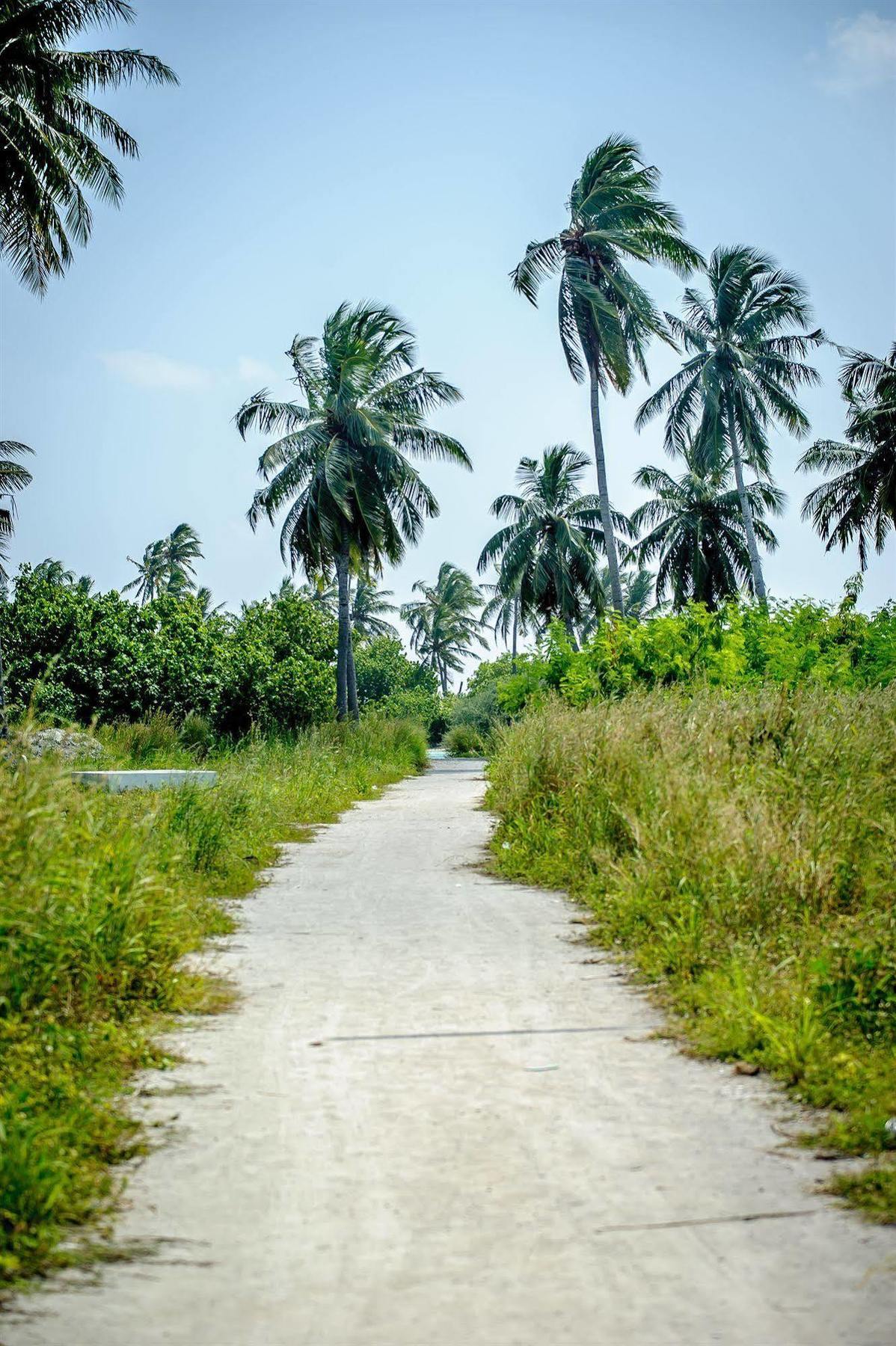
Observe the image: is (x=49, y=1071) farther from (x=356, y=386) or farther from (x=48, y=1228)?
(x=356, y=386)

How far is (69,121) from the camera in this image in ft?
60.7

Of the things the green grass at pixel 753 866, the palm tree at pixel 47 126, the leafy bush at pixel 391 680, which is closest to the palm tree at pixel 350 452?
the palm tree at pixel 47 126

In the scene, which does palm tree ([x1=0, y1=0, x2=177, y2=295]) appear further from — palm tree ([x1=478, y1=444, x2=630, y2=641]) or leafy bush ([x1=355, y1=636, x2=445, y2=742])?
leafy bush ([x1=355, y1=636, x2=445, y2=742])

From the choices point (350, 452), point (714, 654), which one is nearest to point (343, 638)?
point (350, 452)

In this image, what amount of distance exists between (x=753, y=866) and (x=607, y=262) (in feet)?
83.2

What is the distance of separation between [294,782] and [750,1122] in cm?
1202

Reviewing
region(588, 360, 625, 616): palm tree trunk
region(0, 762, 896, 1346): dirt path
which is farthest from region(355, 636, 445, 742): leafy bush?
region(0, 762, 896, 1346): dirt path

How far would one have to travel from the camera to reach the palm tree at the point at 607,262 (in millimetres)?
27234

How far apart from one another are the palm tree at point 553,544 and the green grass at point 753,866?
31.5 m

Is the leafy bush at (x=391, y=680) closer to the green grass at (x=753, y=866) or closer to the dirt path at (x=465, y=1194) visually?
the green grass at (x=753, y=866)

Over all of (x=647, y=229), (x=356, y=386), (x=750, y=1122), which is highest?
(x=647, y=229)

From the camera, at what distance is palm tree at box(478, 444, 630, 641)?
1646 inches

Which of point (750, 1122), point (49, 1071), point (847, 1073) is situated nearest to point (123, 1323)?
point (49, 1071)

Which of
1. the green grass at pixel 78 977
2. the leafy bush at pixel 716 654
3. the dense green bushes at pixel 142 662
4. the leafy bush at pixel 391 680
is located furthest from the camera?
the leafy bush at pixel 391 680
